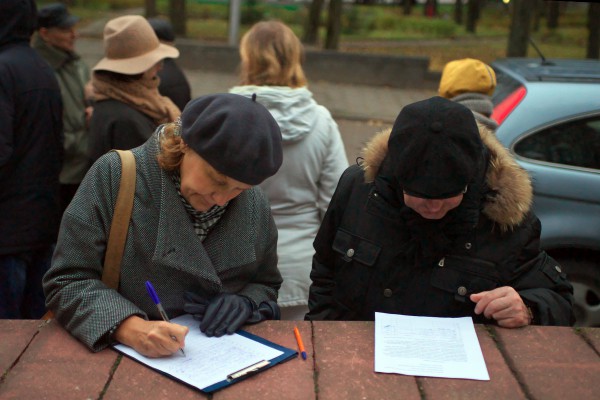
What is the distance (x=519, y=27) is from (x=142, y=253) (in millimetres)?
11051

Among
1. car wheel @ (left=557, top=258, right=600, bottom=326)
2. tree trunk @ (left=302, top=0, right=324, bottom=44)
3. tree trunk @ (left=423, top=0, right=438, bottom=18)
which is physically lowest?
tree trunk @ (left=423, top=0, right=438, bottom=18)

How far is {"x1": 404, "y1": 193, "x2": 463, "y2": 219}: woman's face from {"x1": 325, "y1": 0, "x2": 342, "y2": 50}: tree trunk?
13.9 metres

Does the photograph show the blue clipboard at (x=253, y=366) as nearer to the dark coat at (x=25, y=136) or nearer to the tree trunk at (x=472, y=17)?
the dark coat at (x=25, y=136)

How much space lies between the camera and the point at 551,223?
427 cm

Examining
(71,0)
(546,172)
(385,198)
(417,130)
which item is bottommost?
(71,0)

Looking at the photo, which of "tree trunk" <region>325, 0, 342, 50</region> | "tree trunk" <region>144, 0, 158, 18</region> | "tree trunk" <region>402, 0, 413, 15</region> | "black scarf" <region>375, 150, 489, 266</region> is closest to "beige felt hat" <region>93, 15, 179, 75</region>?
"black scarf" <region>375, 150, 489, 266</region>

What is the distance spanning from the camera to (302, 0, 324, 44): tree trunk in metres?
17.8

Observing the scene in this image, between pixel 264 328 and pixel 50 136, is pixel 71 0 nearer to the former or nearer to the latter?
pixel 50 136

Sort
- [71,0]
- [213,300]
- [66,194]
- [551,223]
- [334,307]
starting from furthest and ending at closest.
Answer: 1. [71,0]
2. [66,194]
3. [551,223]
4. [334,307]
5. [213,300]

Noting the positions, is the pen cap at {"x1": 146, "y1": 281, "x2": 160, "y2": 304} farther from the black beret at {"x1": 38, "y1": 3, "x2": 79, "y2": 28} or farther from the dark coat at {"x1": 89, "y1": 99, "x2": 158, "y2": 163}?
the black beret at {"x1": 38, "y1": 3, "x2": 79, "y2": 28}

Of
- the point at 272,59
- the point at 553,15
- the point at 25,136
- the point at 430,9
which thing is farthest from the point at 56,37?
the point at 430,9

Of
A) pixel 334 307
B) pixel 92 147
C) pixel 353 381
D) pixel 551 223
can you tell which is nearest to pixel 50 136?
pixel 92 147

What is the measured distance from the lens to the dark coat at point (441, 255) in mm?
2354

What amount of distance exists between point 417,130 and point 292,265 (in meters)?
1.42
